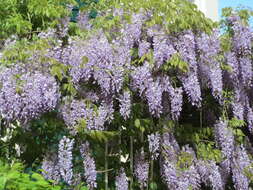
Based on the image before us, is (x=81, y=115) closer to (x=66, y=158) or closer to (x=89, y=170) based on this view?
(x=66, y=158)

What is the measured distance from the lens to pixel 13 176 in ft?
11.1

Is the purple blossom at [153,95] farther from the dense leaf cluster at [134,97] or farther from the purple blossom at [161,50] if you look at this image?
the purple blossom at [161,50]

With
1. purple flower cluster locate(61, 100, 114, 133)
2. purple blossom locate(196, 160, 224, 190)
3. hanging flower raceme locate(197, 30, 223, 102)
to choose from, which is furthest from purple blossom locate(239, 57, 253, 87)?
purple flower cluster locate(61, 100, 114, 133)

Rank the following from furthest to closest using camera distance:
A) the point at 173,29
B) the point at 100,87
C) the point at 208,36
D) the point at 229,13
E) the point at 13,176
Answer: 1. the point at 229,13
2. the point at 208,36
3. the point at 173,29
4. the point at 100,87
5. the point at 13,176

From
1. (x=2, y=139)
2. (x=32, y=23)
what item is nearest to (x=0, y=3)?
(x=32, y=23)

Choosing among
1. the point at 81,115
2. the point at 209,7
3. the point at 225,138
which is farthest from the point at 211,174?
the point at 209,7

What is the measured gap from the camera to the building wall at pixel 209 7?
9.31 m

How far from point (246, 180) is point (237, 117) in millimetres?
796

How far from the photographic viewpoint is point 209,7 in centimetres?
945

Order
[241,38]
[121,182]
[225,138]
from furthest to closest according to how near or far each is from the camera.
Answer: [241,38] < [225,138] < [121,182]

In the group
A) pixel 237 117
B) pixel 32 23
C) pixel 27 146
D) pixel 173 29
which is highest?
pixel 32 23

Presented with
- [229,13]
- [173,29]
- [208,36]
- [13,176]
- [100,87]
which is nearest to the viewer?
[13,176]

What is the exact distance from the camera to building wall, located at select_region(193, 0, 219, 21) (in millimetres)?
9312

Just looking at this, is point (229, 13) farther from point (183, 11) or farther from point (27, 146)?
point (27, 146)
